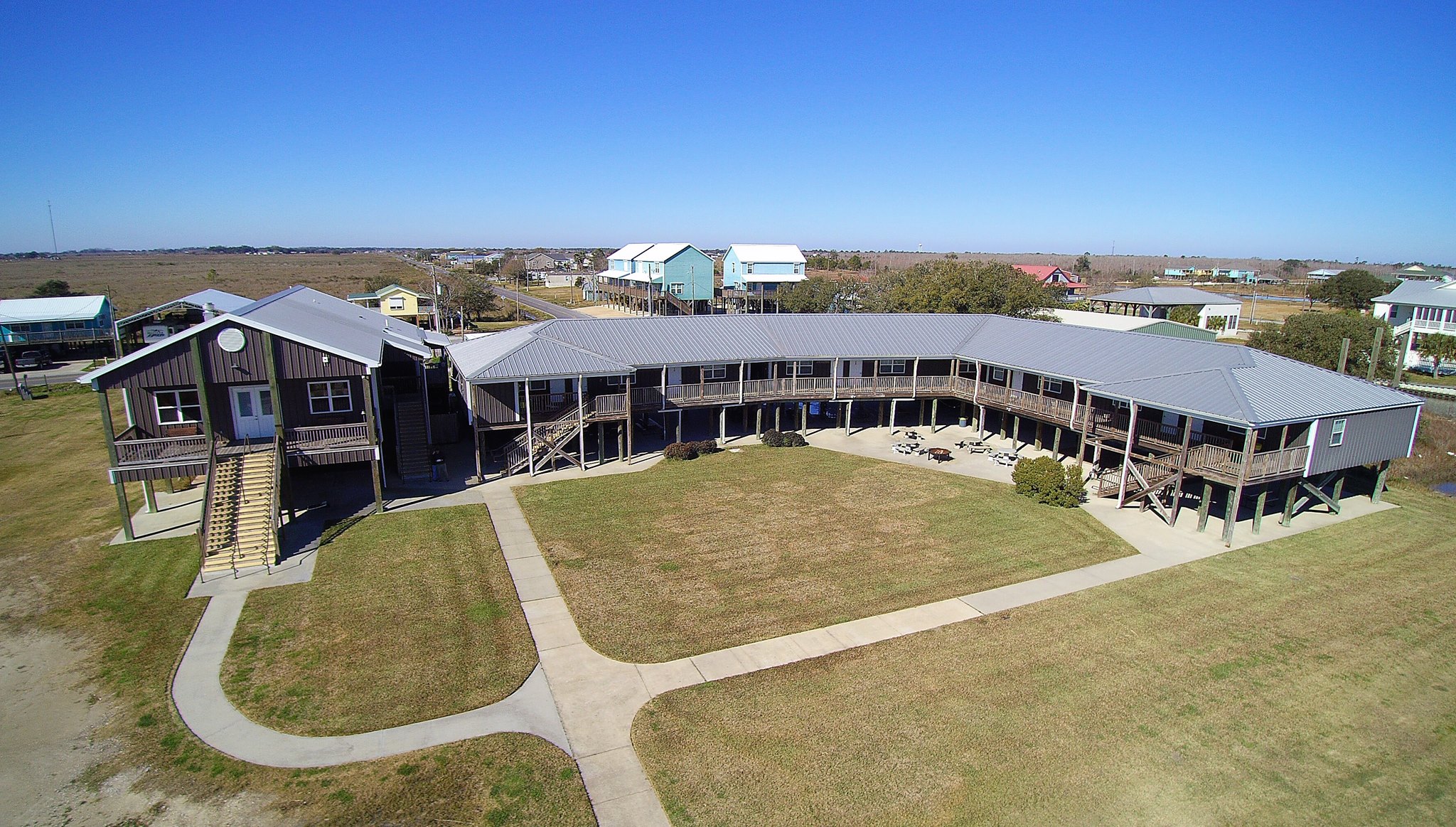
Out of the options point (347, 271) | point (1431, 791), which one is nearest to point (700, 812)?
point (1431, 791)

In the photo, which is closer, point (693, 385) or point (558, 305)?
point (693, 385)

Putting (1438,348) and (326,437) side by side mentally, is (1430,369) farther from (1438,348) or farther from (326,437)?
(326,437)

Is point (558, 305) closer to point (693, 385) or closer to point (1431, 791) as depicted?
point (693, 385)

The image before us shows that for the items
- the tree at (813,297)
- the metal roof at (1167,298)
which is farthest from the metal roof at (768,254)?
the metal roof at (1167,298)

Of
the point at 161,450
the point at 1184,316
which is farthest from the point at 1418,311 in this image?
the point at 161,450

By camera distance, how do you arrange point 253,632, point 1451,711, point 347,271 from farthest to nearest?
point 347,271 → point 253,632 → point 1451,711

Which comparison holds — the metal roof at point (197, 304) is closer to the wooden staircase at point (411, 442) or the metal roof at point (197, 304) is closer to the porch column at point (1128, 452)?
the wooden staircase at point (411, 442)

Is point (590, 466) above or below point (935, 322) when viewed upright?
below
